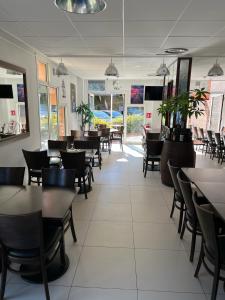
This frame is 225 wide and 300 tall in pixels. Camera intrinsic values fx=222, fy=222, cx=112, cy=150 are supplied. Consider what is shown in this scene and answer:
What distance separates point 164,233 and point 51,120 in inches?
185

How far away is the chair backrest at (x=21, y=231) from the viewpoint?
1.55 m

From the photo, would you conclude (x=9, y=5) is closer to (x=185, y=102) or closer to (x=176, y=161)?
(x=185, y=102)

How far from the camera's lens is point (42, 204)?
6.86 feet

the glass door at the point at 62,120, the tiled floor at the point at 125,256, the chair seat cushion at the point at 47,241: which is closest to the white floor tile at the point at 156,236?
the tiled floor at the point at 125,256

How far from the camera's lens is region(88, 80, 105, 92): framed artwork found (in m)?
10.6

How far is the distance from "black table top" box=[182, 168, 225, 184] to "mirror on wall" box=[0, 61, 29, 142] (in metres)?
2.99

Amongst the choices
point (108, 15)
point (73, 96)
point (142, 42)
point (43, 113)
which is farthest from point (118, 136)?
point (108, 15)

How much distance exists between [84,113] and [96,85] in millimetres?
1836

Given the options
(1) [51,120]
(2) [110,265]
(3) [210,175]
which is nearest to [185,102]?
(3) [210,175]

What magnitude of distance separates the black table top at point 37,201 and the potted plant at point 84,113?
726cm

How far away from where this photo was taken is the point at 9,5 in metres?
2.69

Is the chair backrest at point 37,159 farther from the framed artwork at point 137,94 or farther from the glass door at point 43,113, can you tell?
the framed artwork at point 137,94

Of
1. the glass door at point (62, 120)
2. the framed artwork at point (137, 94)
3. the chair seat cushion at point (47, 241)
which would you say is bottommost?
the chair seat cushion at point (47, 241)

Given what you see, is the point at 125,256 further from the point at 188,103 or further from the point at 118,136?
the point at 118,136
